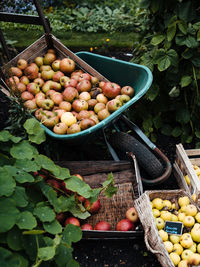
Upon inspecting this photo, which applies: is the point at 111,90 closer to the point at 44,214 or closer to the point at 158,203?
the point at 158,203

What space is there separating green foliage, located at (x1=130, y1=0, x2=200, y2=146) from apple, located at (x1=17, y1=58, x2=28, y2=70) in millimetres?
1119

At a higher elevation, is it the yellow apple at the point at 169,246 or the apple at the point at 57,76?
the apple at the point at 57,76

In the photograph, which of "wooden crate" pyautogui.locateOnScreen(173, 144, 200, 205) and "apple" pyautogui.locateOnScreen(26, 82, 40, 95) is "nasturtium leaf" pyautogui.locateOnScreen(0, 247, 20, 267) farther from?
"apple" pyautogui.locateOnScreen(26, 82, 40, 95)

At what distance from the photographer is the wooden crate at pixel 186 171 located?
92.3 inches

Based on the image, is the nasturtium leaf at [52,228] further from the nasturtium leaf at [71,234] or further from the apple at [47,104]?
the apple at [47,104]

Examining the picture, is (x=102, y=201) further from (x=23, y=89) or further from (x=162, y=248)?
(x=23, y=89)

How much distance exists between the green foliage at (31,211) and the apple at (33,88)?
56cm

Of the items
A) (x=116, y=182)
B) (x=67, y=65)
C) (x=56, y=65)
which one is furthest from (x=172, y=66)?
(x=116, y=182)

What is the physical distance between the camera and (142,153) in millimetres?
2586

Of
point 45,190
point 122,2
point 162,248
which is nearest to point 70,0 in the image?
point 122,2

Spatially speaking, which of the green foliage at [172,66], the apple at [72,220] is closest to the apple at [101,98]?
the green foliage at [172,66]

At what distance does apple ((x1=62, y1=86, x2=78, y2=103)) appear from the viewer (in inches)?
101

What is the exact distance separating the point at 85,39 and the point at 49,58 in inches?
90.5

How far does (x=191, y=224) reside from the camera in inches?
84.0
